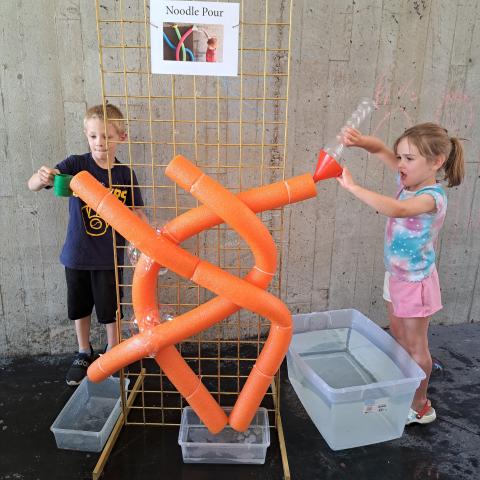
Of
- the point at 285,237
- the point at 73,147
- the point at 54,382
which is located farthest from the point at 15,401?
the point at 285,237

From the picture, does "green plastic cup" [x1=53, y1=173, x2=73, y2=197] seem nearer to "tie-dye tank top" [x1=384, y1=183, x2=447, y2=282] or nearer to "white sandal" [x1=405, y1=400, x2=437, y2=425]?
"tie-dye tank top" [x1=384, y1=183, x2=447, y2=282]

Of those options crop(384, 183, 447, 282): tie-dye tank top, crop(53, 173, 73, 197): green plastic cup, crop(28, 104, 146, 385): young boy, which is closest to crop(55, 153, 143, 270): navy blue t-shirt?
crop(28, 104, 146, 385): young boy

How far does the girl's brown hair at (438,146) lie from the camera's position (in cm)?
157

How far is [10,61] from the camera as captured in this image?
5.96 feet

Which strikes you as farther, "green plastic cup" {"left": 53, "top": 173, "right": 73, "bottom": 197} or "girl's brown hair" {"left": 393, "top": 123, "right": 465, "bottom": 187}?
"girl's brown hair" {"left": 393, "top": 123, "right": 465, "bottom": 187}

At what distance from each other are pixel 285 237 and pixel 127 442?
116cm

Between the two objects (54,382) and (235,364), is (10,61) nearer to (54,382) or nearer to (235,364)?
(54,382)

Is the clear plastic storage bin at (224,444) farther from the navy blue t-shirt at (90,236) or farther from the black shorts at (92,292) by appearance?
the navy blue t-shirt at (90,236)

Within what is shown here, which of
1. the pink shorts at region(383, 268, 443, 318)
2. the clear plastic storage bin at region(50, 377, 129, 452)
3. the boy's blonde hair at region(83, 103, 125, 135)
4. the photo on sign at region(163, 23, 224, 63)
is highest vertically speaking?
the photo on sign at region(163, 23, 224, 63)

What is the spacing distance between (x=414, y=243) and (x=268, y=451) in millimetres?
957

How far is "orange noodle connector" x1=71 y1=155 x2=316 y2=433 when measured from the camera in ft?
4.09

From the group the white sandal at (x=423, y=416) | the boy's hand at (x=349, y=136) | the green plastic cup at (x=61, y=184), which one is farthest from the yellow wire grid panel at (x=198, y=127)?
the white sandal at (x=423, y=416)

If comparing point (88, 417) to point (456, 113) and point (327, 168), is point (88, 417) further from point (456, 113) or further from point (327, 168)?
point (456, 113)

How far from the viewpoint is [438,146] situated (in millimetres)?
1566
